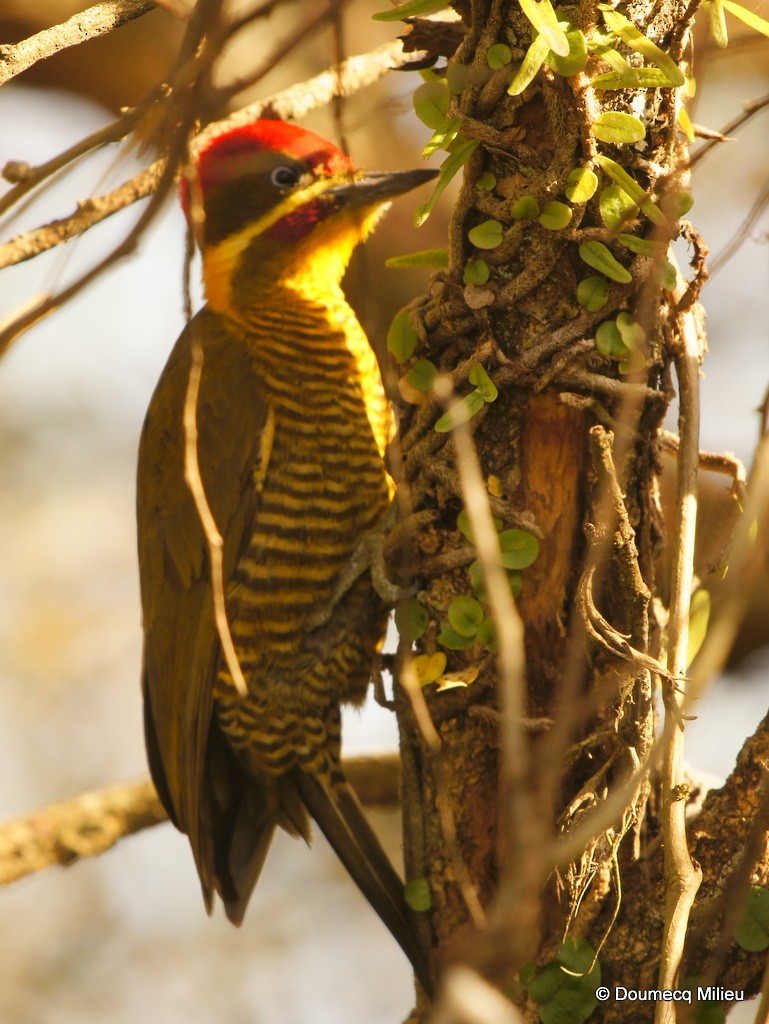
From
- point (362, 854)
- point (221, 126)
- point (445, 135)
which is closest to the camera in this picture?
point (445, 135)

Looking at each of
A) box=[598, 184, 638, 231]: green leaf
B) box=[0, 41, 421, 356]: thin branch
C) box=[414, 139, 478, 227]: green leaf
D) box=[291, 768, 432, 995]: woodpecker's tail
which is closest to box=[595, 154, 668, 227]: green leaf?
box=[598, 184, 638, 231]: green leaf

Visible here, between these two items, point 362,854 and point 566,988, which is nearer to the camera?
point 566,988

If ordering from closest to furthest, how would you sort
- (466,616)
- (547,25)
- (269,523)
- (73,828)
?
1. (547,25)
2. (466,616)
3. (269,523)
4. (73,828)

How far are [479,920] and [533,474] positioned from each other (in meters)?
0.74

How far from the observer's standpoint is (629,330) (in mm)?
1871

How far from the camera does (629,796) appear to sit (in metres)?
1.20

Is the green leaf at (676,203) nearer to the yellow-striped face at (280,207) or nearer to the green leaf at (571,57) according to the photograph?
the green leaf at (571,57)

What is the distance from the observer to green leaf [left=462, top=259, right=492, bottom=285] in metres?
1.91

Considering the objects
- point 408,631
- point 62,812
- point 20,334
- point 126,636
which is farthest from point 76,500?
point 20,334

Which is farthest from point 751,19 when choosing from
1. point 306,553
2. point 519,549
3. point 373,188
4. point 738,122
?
point 306,553

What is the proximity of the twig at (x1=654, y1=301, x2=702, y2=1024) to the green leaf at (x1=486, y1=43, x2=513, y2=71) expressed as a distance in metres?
0.52

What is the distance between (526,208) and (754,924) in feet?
3.95

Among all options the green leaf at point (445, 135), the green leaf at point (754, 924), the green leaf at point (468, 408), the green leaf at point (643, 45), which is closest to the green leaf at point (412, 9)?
the green leaf at point (445, 135)

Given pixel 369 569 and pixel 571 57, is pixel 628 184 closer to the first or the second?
pixel 571 57
